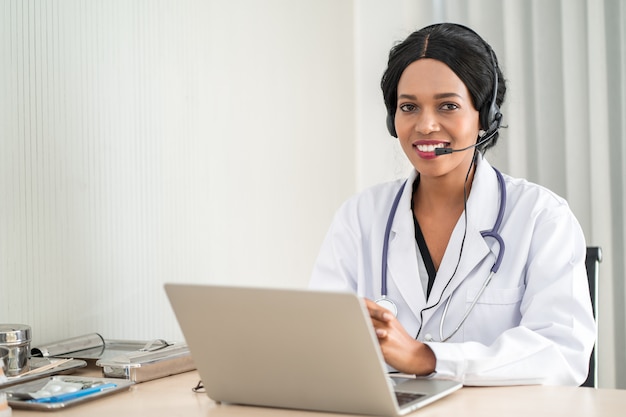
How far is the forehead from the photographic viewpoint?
1.81 metres

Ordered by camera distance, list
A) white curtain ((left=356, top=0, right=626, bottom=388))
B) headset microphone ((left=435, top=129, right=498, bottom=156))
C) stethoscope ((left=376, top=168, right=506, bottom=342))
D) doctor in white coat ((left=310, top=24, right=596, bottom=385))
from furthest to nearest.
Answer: white curtain ((left=356, top=0, right=626, bottom=388))
headset microphone ((left=435, top=129, right=498, bottom=156))
stethoscope ((left=376, top=168, right=506, bottom=342))
doctor in white coat ((left=310, top=24, right=596, bottom=385))

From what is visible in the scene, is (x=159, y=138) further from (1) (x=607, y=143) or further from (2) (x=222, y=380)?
(1) (x=607, y=143)

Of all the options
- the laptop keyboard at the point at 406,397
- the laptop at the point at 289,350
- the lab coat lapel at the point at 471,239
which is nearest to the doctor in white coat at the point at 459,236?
the lab coat lapel at the point at 471,239

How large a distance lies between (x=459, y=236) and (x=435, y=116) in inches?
11.2

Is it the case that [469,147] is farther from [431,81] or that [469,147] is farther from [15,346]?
[15,346]

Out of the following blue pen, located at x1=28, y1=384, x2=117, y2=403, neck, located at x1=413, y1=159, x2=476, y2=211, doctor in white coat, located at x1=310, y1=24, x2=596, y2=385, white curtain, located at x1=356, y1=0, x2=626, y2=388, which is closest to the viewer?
blue pen, located at x1=28, y1=384, x2=117, y2=403

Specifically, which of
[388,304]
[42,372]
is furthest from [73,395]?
[388,304]

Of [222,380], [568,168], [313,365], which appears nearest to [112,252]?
[222,380]

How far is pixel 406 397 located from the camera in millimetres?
1188

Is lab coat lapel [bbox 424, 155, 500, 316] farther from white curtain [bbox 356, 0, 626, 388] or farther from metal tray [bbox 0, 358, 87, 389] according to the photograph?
white curtain [bbox 356, 0, 626, 388]

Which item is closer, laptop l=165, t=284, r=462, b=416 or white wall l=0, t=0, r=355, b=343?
laptop l=165, t=284, r=462, b=416

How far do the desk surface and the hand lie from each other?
0.09 meters

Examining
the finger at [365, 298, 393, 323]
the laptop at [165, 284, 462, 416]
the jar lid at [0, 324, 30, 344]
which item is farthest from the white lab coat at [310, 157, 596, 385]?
the jar lid at [0, 324, 30, 344]

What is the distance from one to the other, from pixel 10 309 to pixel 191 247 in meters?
0.64
